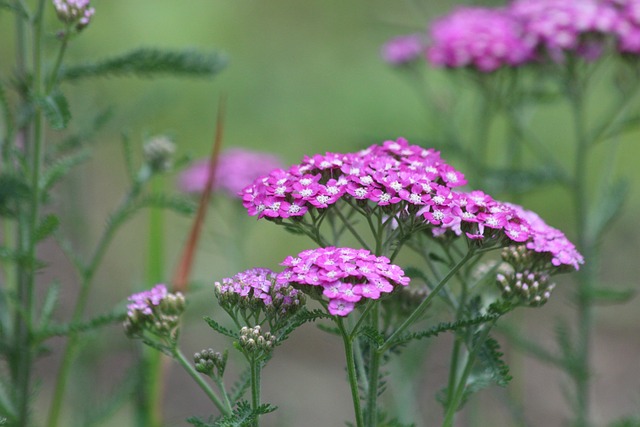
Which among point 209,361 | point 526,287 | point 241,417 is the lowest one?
point 241,417

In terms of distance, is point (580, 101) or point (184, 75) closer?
point (184, 75)

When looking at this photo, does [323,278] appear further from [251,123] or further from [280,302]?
[251,123]

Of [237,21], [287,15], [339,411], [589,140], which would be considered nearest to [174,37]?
[237,21]

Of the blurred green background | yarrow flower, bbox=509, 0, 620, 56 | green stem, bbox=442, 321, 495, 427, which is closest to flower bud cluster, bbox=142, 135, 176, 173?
the blurred green background

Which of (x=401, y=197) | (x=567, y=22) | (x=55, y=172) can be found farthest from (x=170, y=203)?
(x=567, y=22)

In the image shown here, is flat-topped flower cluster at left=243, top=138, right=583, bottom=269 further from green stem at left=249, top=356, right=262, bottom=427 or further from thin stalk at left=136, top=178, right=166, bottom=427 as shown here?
thin stalk at left=136, top=178, right=166, bottom=427

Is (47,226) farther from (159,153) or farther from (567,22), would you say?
(567,22)
